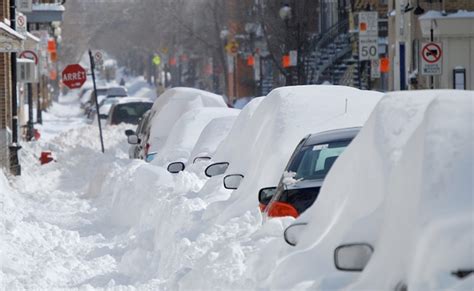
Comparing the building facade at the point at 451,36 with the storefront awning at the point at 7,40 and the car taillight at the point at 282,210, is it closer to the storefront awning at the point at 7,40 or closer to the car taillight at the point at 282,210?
the storefront awning at the point at 7,40

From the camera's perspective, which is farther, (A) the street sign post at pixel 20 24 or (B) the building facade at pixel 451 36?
(B) the building facade at pixel 451 36

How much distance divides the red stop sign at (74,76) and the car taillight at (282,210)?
2639 centimetres

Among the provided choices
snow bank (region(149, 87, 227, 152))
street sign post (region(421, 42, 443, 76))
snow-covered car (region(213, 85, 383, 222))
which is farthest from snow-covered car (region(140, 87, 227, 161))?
snow-covered car (region(213, 85, 383, 222))

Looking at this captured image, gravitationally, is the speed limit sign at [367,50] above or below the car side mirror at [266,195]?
above

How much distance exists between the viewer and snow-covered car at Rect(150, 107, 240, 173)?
20.4 metres

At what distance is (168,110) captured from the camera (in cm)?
2494

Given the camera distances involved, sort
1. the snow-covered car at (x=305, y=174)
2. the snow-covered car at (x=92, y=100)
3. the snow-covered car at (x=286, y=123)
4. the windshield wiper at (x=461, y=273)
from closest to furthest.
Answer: the windshield wiper at (x=461, y=273), the snow-covered car at (x=305, y=174), the snow-covered car at (x=286, y=123), the snow-covered car at (x=92, y=100)

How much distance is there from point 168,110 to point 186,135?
3.70 meters

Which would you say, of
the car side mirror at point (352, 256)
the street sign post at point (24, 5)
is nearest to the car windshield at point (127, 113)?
the street sign post at point (24, 5)

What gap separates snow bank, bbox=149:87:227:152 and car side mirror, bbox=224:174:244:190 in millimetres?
10483

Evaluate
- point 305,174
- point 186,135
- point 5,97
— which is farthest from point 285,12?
point 305,174

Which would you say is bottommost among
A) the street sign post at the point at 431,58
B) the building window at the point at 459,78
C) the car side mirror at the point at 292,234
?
the car side mirror at the point at 292,234

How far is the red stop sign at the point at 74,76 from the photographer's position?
117ft

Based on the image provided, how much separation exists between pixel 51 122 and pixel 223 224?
178 ft
